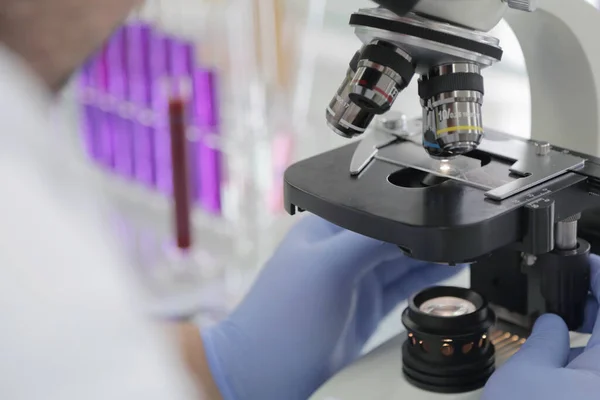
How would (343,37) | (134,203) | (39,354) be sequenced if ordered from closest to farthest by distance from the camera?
1. (39,354)
2. (343,37)
3. (134,203)

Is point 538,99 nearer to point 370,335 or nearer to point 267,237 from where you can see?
point 370,335

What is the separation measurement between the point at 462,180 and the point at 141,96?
172 cm

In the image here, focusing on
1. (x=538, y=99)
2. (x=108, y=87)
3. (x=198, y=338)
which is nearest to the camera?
(x=538, y=99)

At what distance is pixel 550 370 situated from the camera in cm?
79

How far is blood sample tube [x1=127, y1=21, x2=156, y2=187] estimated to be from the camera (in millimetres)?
2363

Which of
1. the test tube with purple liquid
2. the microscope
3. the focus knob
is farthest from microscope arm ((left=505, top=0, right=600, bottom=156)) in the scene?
the test tube with purple liquid

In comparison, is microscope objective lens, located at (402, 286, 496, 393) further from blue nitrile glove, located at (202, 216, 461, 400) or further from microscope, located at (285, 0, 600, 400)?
blue nitrile glove, located at (202, 216, 461, 400)

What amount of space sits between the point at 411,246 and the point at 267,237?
4.46 ft

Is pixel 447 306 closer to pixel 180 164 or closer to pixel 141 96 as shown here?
pixel 180 164

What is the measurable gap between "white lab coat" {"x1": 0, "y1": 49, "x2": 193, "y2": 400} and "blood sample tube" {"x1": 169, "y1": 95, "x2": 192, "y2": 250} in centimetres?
181

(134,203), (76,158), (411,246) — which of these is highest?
(76,158)

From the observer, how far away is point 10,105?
1.42ft

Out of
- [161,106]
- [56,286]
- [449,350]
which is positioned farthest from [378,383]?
[161,106]

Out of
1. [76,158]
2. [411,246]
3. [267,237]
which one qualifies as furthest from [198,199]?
[76,158]
